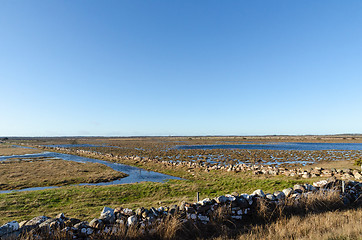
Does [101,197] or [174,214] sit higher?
[174,214]

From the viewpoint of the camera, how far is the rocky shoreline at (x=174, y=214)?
5.69m

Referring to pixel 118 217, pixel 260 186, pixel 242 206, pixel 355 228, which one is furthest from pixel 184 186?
pixel 355 228

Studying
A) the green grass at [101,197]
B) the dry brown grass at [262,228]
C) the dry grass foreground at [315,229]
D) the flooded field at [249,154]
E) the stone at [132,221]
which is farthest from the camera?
the flooded field at [249,154]

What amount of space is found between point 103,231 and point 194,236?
2877 millimetres

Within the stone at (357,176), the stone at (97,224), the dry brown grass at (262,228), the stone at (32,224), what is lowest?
the stone at (357,176)

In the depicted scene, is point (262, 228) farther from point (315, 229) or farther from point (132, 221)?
point (132, 221)

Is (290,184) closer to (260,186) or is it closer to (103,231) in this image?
(260,186)

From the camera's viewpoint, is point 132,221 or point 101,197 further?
point 101,197

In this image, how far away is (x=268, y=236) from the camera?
17.9 feet

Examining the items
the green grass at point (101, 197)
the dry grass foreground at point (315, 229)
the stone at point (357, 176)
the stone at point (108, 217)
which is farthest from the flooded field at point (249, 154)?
the stone at point (108, 217)

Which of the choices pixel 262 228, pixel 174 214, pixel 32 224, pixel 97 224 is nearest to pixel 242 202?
pixel 262 228

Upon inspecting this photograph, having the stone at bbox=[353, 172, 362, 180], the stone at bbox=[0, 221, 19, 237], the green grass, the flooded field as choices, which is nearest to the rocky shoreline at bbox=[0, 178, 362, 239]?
the stone at bbox=[0, 221, 19, 237]

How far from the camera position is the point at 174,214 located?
6664mm

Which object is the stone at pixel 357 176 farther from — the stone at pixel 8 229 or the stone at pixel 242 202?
the stone at pixel 8 229
